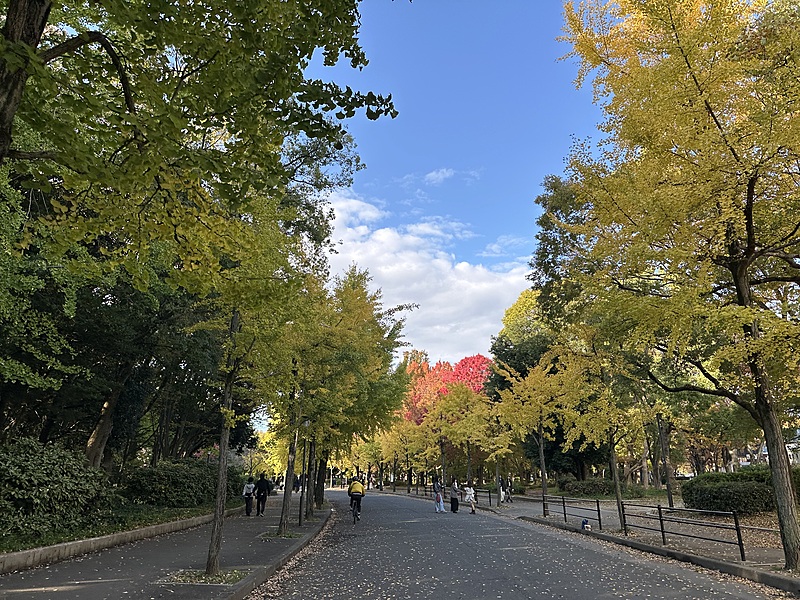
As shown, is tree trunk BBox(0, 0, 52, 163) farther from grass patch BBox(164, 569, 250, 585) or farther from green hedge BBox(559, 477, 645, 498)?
green hedge BBox(559, 477, 645, 498)

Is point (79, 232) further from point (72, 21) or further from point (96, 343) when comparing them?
point (96, 343)

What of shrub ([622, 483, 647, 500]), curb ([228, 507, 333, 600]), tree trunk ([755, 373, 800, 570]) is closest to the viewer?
curb ([228, 507, 333, 600])

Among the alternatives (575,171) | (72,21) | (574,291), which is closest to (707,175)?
(575,171)

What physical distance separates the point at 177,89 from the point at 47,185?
139cm

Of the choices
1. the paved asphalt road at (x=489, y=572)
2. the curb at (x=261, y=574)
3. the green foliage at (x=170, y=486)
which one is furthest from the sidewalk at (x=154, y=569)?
the green foliage at (x=170, y=486)

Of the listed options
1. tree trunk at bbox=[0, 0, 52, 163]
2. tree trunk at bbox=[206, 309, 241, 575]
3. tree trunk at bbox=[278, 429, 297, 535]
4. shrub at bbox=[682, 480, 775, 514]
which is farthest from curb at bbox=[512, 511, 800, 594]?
tree trunk at bbox=[0, 0, 52, 163]

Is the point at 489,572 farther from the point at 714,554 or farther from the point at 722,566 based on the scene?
the point at 714,554

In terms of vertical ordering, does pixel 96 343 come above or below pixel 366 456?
above

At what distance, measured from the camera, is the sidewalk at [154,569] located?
680 cm

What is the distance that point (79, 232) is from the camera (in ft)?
15.5

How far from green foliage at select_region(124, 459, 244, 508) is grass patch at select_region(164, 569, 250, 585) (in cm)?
1231

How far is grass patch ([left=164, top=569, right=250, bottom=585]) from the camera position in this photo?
7443mm

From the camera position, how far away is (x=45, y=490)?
1069 centimetres

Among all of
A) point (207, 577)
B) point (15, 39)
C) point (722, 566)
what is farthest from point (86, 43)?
point (722, 566)
